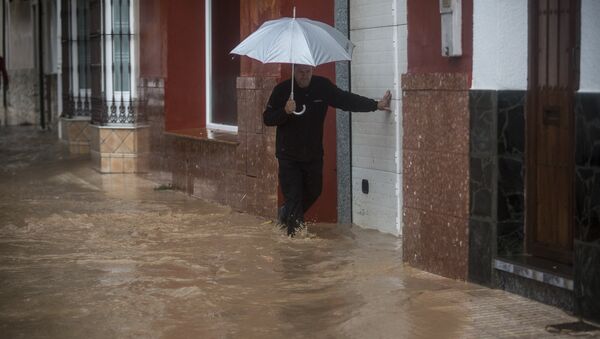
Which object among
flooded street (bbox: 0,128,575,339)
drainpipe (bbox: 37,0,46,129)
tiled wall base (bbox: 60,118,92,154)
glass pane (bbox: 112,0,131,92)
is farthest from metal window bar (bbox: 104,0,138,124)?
drainpipe (bbox: 37,0,46,129)

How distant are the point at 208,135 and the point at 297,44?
13.5ft

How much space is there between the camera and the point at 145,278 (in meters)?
9.37

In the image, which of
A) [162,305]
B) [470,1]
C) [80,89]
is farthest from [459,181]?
[80,89]

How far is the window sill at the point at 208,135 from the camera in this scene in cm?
1364

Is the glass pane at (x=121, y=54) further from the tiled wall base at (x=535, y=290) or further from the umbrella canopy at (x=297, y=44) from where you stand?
the tiled wall base at (x=535, y=290)

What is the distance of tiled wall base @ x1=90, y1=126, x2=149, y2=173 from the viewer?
17.9 m

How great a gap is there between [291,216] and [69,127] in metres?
11.1

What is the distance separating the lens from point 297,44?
10602 mm

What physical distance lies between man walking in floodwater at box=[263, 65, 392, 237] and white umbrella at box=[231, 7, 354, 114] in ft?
0.73

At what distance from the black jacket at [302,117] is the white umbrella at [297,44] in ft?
0.71

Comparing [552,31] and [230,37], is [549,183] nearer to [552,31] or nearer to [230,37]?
[552,31]

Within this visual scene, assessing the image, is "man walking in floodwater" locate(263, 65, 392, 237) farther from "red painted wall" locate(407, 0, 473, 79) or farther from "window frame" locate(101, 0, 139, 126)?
"window frame" locate(101, 0, 139, 126)

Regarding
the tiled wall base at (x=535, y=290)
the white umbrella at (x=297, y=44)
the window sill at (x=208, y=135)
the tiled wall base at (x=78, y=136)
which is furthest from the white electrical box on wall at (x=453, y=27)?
the tiled wall base at (x=78, y=136)

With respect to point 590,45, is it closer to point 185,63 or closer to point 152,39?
point 185,63
